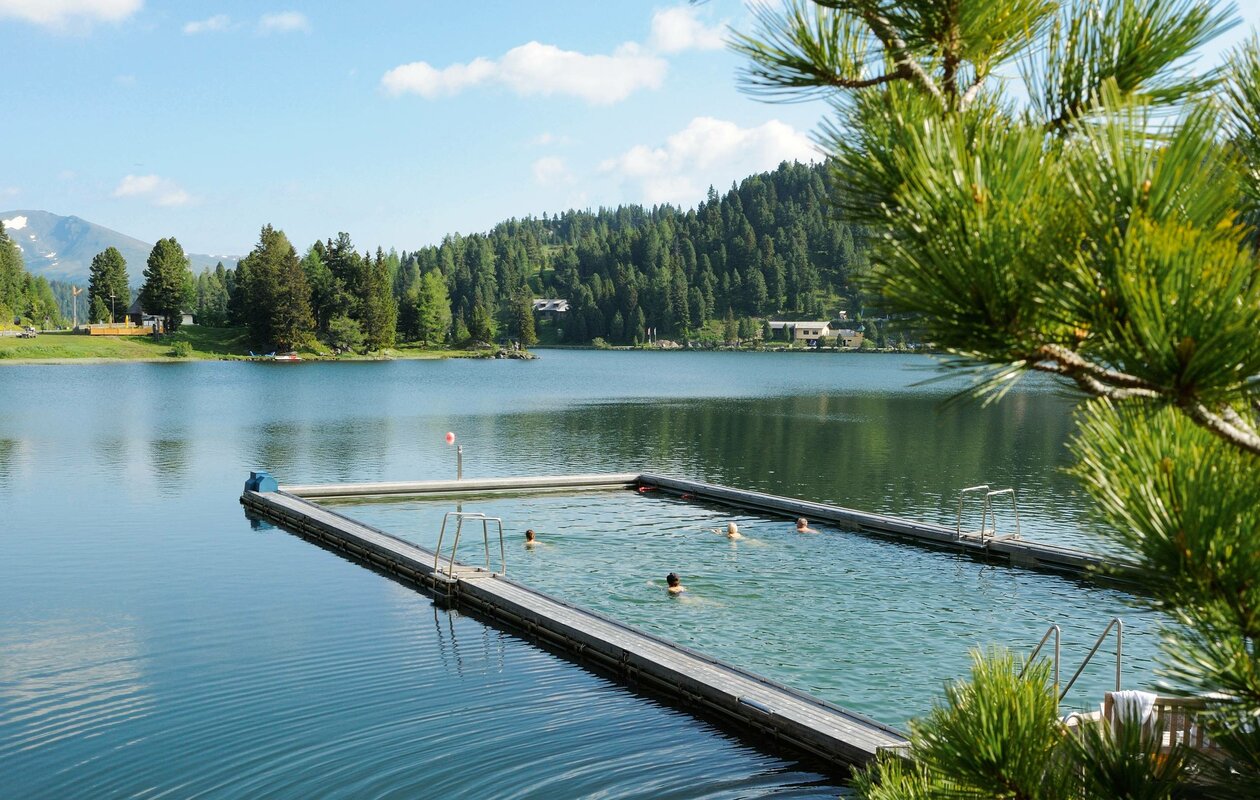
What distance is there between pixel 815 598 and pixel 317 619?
931 centimetres

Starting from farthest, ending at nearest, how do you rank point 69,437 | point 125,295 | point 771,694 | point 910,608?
point 125,295 < point 69,437 < point 910,608 < point 771,694

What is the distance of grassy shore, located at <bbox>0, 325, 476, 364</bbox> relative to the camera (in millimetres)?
112312

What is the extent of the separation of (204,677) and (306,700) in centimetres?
195

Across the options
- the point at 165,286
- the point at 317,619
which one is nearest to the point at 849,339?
the point at 165,286

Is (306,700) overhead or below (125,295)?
below

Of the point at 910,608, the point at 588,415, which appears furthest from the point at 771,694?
the point at 588,415

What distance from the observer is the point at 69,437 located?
46.4m

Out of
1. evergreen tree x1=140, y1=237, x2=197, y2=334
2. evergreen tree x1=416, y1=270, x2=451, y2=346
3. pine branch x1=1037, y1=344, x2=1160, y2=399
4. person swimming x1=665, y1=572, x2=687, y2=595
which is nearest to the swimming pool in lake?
person swimming x1=665, y1=572, x2=687, y2=595

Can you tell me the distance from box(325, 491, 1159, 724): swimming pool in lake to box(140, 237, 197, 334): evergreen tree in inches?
4311

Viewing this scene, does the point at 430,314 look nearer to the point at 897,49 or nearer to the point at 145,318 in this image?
the point at 145,318

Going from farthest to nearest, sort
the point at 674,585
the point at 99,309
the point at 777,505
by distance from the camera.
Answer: the point at 99,309 < the point at 777,505 < the point at 674,585

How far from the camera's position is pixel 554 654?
1730 cm

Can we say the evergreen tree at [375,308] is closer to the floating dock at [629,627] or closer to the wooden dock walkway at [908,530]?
the floating dock at [629,627]

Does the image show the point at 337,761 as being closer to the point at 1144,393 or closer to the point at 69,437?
the point at 1144,393
